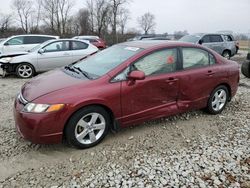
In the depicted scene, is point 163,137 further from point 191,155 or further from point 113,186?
point 113,186

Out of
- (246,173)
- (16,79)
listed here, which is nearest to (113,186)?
(246,173)

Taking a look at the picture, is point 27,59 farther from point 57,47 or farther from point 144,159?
point 144,159

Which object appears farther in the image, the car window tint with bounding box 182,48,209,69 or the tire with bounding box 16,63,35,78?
the tire with bounding box 16,63,35,78

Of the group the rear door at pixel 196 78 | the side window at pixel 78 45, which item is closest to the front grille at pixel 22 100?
the rear door at pixel 196 78

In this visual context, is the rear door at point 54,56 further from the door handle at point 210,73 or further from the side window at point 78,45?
the door handle at point 210,73

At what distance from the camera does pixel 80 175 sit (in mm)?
3043

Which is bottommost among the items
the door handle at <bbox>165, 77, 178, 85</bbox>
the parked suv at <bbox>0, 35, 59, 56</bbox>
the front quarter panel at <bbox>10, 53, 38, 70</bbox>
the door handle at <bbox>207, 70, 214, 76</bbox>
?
the door handle at <bbox>165, 77, 178, 85</bbox>

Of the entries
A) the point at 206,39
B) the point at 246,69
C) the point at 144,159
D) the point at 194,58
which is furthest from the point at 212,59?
the point at 206,39

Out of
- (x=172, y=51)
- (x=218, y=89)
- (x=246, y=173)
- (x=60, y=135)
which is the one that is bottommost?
(x=246, y=173)

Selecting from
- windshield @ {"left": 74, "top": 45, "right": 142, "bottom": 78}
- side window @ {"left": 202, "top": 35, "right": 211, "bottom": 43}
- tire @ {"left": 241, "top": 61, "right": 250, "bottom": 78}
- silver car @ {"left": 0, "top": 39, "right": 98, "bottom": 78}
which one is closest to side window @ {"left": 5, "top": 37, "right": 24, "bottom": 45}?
silver car @ {"left": 0, "top": 39, "right": 98, "bottom": 78}

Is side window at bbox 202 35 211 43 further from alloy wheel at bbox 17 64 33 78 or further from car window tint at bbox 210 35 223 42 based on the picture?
alloy wheel at bbox 17 64 33 78

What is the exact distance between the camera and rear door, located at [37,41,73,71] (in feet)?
29.5

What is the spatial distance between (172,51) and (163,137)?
4.72ft

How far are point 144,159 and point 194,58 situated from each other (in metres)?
2.15
